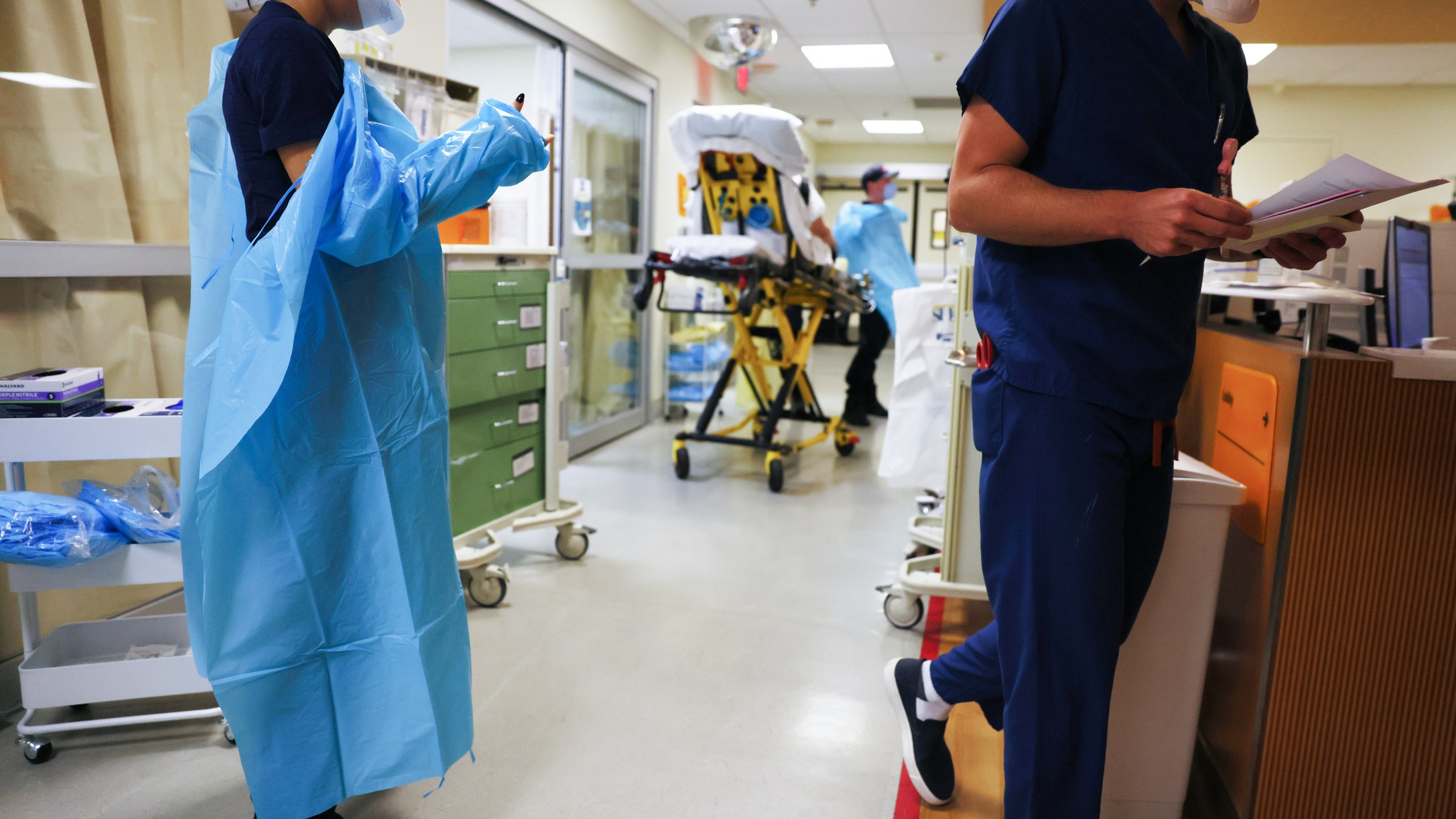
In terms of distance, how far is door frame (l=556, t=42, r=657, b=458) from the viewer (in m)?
4.46

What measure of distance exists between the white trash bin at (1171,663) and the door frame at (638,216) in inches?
97.3

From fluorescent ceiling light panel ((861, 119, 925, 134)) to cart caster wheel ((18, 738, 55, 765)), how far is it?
31.5 ft

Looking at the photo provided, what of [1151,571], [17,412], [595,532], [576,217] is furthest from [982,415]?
[576,217]

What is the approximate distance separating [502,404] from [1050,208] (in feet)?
6.61

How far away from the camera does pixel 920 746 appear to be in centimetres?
166

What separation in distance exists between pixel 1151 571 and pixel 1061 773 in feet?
1.06

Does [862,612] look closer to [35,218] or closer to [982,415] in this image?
[982,415]

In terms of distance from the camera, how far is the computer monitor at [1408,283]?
188 centimetres

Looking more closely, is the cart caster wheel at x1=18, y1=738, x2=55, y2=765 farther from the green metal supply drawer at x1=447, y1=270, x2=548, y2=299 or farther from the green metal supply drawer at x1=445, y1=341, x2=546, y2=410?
the green metal supply drawer at x1=447, y1=270, x2=548, y2=299

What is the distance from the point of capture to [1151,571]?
131 cm

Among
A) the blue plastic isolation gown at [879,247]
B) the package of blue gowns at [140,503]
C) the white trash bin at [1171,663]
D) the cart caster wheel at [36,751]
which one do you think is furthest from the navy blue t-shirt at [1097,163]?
the blue plastic isolation gown at [879,247]

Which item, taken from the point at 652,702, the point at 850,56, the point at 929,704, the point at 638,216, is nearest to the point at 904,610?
the point at 652,702

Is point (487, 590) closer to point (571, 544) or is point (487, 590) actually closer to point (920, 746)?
point (571, 544)

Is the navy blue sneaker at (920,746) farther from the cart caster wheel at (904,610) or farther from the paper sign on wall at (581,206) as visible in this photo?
the paper sign on wall at (581,206)
